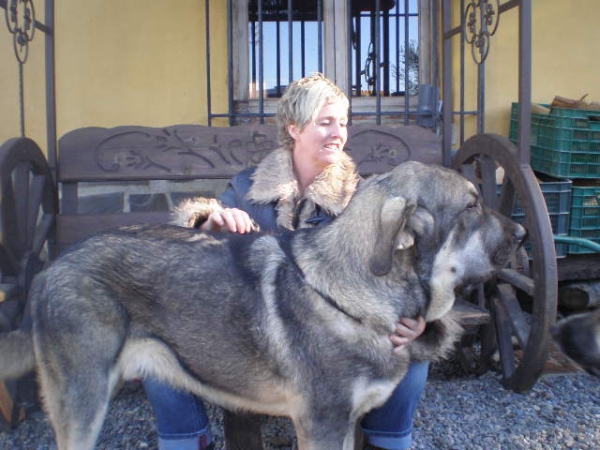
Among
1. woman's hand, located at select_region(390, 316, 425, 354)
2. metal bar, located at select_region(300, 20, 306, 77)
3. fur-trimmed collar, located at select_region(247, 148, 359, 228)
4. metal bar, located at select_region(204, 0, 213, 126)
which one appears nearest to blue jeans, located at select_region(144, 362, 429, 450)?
woman's hand, located at select_region(390, 316, 425, 354)

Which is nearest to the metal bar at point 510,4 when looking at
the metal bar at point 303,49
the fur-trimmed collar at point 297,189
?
the fur-trimmed collar at point 297,189

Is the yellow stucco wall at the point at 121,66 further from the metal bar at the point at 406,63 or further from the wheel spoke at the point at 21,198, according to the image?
the wheel spoke at the point at 21,198

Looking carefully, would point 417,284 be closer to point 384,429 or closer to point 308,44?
point 384,429

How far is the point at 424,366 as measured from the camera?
2.67 meters

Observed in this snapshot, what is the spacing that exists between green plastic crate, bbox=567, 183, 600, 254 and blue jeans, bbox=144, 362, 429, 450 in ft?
9.01

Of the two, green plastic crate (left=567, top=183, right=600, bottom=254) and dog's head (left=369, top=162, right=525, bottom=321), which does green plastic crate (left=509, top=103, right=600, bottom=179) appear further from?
dog's head (left=369, top=162, right=525, bottom=321)

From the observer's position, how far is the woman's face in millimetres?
3107

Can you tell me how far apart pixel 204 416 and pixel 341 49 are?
3.82 meters

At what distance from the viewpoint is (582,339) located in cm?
232

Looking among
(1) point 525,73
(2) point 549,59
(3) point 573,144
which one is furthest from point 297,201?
(2) point 549,59

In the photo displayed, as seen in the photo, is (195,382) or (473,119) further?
(473,119)

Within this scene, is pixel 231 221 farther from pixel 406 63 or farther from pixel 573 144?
pixel 406 63

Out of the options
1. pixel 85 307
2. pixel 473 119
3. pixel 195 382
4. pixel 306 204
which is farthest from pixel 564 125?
pixel 85 307

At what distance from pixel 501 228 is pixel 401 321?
21.6 inches
